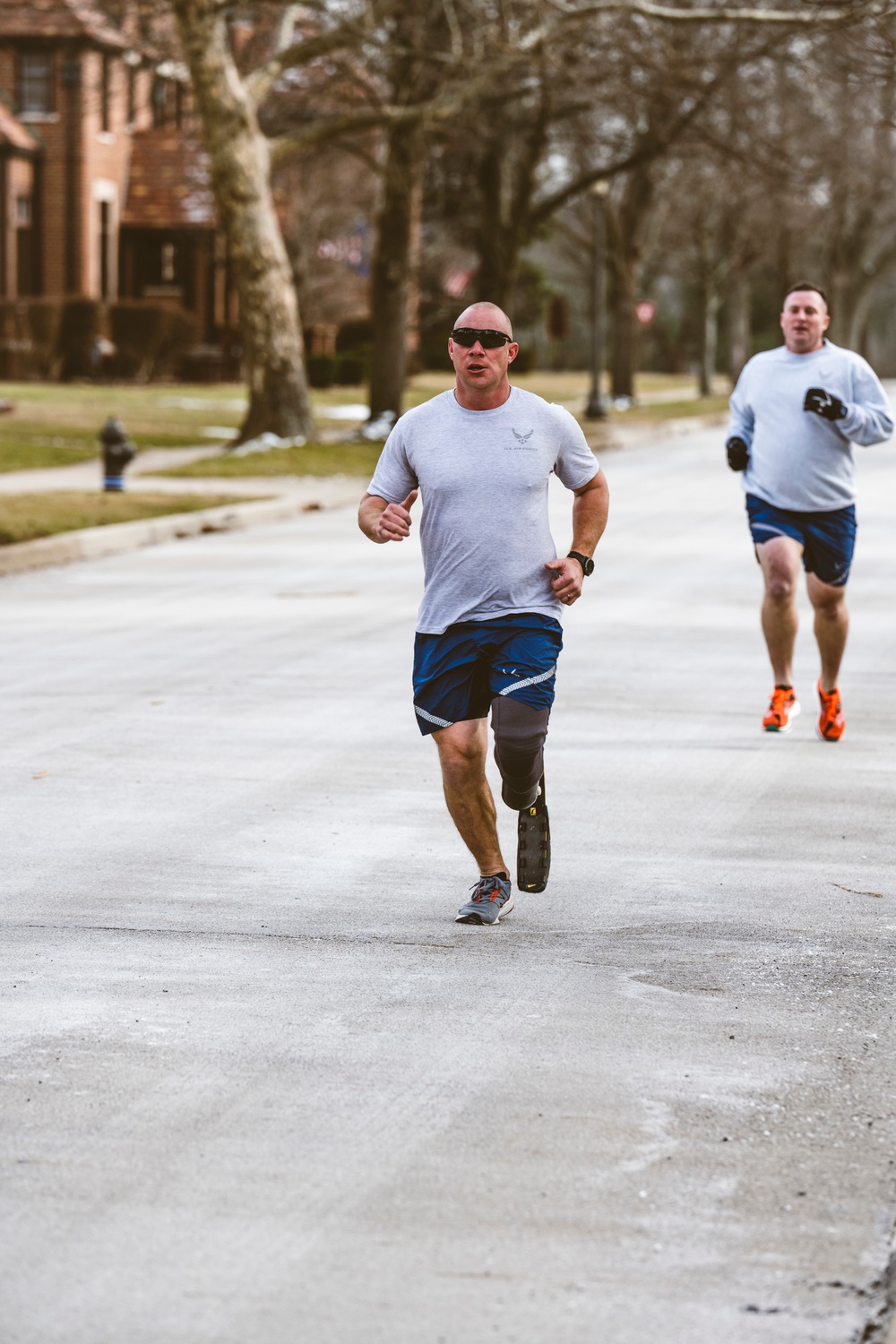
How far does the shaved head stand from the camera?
6.44 metres

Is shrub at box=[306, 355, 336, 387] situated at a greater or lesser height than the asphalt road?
lesser

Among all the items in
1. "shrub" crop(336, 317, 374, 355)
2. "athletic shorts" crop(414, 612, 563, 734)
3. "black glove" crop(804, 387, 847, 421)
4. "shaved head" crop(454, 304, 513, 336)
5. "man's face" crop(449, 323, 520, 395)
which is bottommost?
"shrub" crop(336, 317, 374, 355)

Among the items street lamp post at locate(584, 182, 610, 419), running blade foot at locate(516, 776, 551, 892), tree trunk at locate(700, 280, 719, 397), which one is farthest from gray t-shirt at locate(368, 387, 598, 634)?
tree trunk at locate(700, 280, 719, 397)

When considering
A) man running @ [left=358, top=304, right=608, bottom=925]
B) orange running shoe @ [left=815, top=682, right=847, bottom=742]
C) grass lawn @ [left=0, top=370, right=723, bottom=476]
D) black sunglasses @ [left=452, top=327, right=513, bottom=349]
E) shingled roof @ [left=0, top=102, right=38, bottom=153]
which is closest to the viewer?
black sunglasses @ [left=452, top=327, right=513, bottom=349]

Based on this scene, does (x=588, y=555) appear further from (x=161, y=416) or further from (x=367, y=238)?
(x=367, y=238)

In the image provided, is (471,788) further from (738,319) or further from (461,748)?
(738,319)

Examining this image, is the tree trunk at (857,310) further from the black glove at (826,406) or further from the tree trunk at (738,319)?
the black glove at (826,406)

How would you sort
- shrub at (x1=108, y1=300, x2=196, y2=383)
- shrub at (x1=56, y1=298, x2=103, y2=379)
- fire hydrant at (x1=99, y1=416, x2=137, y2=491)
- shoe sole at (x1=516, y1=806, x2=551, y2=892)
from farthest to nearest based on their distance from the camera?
shrub at (x1=108, y1=300, x2=196, y2=383)
shrub at (x1=56, y1=298, x2=103, y2=379)
fire hydrant at (x1=99, y1=416, x2=137, y2=491)
shoe sole at (x1=516, y1=806, x2=551, y2=892)

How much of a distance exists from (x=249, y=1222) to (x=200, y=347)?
167ft

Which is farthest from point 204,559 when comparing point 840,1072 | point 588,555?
point 840,1072

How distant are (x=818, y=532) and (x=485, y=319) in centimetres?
405

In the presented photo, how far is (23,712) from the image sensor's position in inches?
420

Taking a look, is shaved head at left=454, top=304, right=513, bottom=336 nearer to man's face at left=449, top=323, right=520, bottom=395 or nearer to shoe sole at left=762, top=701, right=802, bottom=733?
man's face at left=449, top=323, right=520, bottom=395

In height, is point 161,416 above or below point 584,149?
below
